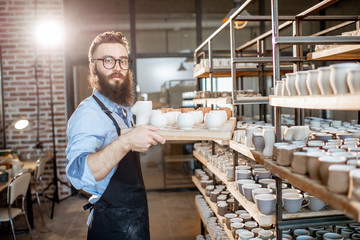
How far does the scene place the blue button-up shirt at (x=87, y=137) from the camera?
157 cm

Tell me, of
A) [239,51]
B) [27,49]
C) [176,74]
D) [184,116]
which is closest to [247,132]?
[184,116]

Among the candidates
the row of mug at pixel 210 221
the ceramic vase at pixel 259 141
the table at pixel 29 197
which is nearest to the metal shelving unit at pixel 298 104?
the ceramic vase at pixel 259 141

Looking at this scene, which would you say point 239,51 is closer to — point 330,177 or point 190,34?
point 190,34

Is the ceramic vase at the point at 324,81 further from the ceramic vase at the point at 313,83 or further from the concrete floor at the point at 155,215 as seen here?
the concrete floor at the point at 155,215

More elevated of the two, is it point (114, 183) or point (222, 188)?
point (114, 183)

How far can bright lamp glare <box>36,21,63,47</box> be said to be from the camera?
5.25 m

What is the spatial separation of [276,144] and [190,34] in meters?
4.51

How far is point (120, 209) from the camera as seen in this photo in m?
1.86

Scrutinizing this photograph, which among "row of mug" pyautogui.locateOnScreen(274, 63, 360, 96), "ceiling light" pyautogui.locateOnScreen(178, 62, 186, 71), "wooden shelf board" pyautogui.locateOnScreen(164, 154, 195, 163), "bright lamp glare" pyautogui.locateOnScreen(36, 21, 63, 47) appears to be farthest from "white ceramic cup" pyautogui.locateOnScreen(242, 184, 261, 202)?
"bright lamp glare" pyautogui.locateOnScreen(36, 21, 63, 47)

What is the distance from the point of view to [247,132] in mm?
2152

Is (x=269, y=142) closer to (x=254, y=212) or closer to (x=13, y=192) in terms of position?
(x=254, y=212)

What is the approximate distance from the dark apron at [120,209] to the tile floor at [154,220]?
2179mm

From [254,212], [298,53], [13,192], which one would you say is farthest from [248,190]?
[13,192]

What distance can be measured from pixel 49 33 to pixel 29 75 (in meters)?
0.75
